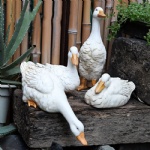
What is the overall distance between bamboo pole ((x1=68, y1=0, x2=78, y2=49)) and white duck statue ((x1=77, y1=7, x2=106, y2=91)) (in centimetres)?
21

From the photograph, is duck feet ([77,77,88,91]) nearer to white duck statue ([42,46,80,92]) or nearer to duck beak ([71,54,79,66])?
white duck statue ([42,46,80,92])

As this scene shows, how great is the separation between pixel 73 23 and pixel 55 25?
11 centimetres

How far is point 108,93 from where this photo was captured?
231 centimetres

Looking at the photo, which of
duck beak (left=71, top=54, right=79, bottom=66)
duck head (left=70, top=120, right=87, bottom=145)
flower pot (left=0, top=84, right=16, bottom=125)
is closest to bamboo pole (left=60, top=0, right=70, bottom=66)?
flower pot (left=0, top=84, right=16, bottom=125)

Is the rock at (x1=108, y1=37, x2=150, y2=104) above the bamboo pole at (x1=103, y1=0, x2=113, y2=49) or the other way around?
the other way around

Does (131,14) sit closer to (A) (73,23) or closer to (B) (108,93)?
(A) (73,23)

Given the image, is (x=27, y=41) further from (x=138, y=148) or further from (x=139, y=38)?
(x=138, y=148)

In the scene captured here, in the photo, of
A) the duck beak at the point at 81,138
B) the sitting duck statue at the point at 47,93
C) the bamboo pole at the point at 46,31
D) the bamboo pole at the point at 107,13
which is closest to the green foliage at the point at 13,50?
the bamboo pole at the point at 46,31

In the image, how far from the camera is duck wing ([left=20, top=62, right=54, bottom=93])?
2.25 metres

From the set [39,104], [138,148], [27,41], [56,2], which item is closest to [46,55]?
[27,41]

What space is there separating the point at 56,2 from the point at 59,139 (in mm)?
872

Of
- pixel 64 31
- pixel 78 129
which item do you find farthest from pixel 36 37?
pixel 78 129

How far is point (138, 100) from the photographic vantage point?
8.26ft

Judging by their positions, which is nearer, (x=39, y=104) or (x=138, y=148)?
(x=39, y=104)
